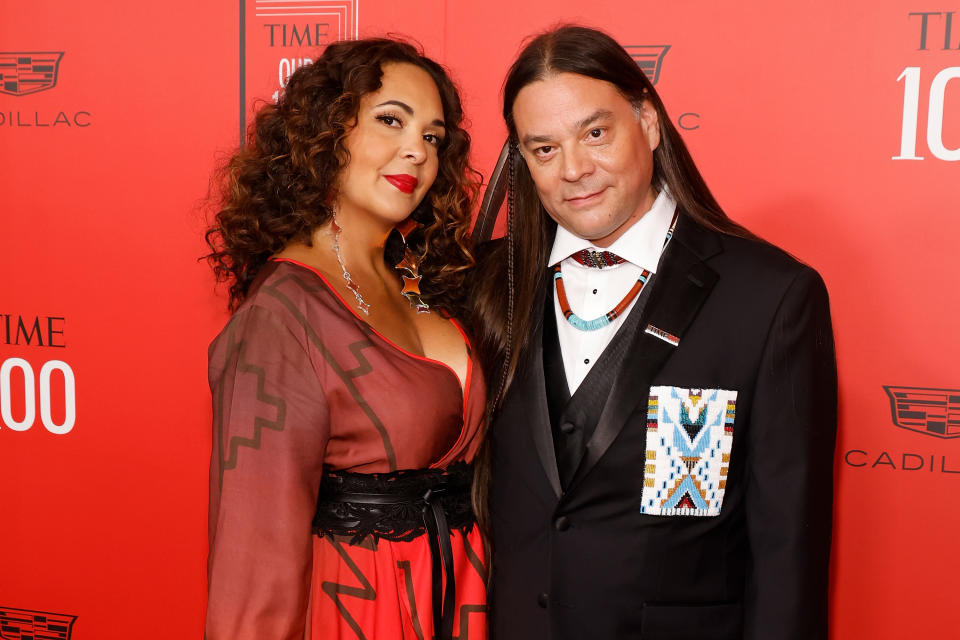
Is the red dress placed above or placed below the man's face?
below

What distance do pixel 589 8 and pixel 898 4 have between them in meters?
0.70

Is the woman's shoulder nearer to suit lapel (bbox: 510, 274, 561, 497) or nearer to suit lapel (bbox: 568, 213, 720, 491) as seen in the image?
suit lapel (bbox: 510, 274, 561, 497)

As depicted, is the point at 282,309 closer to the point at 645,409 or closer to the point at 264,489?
the point at 264,489

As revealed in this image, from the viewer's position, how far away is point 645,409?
4.59 ft

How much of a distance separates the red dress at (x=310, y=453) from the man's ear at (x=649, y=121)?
0.57m

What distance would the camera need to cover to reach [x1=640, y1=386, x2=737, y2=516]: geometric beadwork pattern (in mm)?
1386

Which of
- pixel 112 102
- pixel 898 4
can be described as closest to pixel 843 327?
pixel 898 4

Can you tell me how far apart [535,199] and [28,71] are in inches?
67.4

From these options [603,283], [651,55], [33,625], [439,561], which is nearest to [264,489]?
[439,561]

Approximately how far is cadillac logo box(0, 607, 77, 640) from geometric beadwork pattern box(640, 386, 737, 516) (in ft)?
6.72

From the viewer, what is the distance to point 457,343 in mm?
1670

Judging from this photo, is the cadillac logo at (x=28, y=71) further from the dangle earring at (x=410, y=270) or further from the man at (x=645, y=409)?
the man at (x=645, y=409)

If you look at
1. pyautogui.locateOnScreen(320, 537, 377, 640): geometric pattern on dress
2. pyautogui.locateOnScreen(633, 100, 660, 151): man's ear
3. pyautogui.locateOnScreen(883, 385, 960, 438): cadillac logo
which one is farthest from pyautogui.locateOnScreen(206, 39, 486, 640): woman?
pyautogui.locateOnScreen(883, 385, 960, 438): cadillac logo

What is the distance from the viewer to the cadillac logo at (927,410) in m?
1.98
